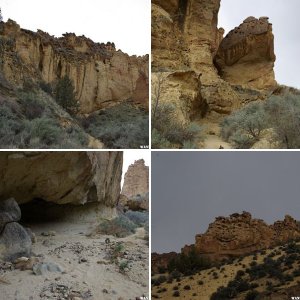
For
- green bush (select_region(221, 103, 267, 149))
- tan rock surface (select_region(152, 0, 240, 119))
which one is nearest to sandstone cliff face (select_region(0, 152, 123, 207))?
tan rock surface (select_region(152, 0, 240, 119))

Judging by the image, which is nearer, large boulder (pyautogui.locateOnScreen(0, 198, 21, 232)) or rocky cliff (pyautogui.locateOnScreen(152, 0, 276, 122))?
large boulder (pyautogui.locateOnScreen(0, 198, 21, 232))

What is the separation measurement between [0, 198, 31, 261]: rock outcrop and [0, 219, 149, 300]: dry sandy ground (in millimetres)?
259

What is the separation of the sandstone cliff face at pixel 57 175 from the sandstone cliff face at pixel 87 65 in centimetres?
738

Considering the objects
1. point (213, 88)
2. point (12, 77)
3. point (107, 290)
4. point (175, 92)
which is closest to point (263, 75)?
point (213, 88)

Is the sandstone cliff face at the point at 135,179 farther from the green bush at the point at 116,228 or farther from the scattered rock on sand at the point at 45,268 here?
the scattered rock on sand at the point at 45,268

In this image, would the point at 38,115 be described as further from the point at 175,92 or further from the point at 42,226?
the point at 175,92

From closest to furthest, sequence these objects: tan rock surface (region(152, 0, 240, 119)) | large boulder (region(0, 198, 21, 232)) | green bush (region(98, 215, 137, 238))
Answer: large boulder (region(0, 198, 21, 232)), green bush (region(98, 215, 137, 238)), tan rock surface (region(152, 0, 240, 119))

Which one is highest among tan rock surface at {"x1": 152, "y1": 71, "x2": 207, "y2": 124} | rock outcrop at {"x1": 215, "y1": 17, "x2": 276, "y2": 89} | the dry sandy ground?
rock outcrop at {"x1": 215, "y1": 17, "x2": 276, "y2": 89}

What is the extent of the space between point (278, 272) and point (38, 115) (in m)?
5.55

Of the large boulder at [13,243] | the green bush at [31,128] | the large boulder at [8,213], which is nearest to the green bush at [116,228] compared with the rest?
the green bush at [31,128]

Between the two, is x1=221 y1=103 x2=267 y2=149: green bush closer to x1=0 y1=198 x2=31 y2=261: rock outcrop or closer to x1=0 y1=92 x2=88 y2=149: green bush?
x1=0 y1=92 x2=88 y2=149: green bush

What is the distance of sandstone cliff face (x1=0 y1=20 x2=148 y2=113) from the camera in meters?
15.9

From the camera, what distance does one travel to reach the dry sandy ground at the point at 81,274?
473 centimetres

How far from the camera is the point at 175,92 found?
901 centimetres
